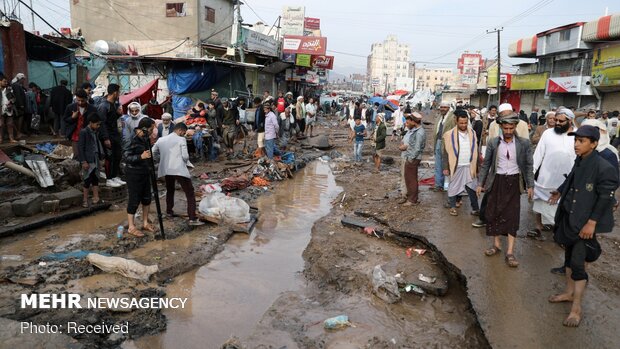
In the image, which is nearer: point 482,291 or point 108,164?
point 482,291

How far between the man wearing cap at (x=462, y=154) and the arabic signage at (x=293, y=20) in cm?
3958

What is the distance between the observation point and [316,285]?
4.86 m

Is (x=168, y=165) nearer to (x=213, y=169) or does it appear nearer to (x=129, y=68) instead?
(x=213, y=169)

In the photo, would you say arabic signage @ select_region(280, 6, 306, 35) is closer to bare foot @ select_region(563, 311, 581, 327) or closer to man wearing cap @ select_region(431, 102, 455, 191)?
man wearing cap @ select_region(431, 102, 455, 191)

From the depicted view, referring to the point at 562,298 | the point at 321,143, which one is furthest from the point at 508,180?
the point at 321,143

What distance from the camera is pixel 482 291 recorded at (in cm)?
404

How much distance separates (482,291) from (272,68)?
2349cm

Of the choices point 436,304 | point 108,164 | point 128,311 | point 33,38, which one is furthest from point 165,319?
point 33,38

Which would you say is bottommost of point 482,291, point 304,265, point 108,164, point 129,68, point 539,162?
point 304,265

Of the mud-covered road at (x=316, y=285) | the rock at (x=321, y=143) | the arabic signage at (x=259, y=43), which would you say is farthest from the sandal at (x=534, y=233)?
the arabic signage at (x=259, y=43)

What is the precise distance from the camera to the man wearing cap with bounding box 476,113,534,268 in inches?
180

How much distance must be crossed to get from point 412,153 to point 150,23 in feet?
62.9

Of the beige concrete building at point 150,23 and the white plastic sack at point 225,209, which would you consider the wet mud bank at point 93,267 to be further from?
the beige concrete building at point 150,23

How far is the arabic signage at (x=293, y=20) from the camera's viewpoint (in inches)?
1712
